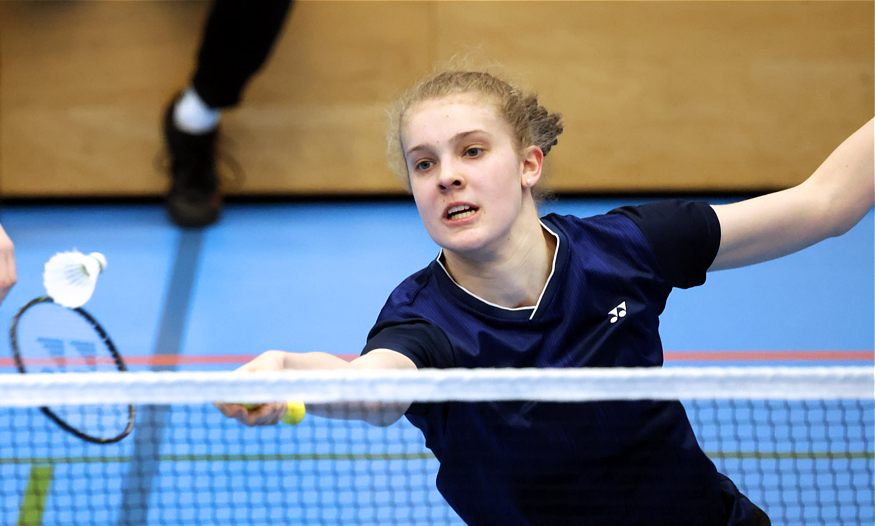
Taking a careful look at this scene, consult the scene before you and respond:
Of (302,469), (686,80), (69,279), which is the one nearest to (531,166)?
(69,279)

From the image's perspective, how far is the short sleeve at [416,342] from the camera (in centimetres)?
198

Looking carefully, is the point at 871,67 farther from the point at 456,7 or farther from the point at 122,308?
the point at 122,308

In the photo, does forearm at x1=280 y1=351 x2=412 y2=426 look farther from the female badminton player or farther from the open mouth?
the open mouth

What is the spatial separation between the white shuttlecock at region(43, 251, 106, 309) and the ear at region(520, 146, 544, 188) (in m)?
1.16

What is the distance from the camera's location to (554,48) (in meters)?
5.16

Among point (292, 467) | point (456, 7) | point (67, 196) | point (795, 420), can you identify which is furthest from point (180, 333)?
point (795, 420)

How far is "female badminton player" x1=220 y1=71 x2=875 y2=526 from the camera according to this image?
2.07 m

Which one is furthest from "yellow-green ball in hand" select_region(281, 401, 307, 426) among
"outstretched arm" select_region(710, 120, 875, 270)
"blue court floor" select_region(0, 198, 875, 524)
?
"blue court floor" select_region(0, 198, 875, 524)

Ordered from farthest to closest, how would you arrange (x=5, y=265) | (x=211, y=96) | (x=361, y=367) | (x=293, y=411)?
(x=211, y=96) → (x=5, y=265) → (x=361, y=367) → (x=293, y=411)

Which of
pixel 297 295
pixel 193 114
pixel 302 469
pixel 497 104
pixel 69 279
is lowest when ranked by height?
pixel 302 469

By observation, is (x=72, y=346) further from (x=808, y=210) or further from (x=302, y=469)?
(x=808, y=210)

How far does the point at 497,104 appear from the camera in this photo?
2.19m

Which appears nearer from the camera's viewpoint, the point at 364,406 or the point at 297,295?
the point at 364,406

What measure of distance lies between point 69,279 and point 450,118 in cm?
130
